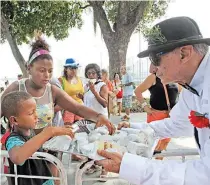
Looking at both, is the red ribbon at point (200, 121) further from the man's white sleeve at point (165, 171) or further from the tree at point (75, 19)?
the tree at point (75, 19)

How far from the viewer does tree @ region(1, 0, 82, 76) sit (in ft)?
48.1

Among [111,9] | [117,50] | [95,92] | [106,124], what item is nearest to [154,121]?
[106,124]

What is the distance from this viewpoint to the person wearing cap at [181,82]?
128 cm

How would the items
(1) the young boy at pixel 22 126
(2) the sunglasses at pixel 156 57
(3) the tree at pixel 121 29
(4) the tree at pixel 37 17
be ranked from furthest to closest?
(4) the tree at pixel 37 17, (3) the tree at pixel 121 29, (1) the young boy at pixel 22 126, (2) the sunglasses at pixel 156 57

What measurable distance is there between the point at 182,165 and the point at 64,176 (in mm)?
631

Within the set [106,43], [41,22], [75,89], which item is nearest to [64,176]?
[75,89]

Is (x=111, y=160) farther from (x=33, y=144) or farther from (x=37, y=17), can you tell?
(x=37, y=17)

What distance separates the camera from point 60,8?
15.5m

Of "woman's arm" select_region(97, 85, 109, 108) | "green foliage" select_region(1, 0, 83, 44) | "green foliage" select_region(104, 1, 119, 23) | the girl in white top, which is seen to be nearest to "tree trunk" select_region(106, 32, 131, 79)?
"green foliage" select_region(104, 1, 119, 23)

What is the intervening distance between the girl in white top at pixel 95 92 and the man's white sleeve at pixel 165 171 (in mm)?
3124

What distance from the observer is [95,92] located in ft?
→ 14.7

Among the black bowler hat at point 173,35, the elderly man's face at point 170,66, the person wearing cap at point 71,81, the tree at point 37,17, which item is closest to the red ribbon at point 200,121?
the elderly man's face at point 170,66

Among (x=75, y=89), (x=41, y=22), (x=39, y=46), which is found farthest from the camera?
(x=41, y=22)

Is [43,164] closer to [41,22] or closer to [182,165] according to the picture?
[182,165]
